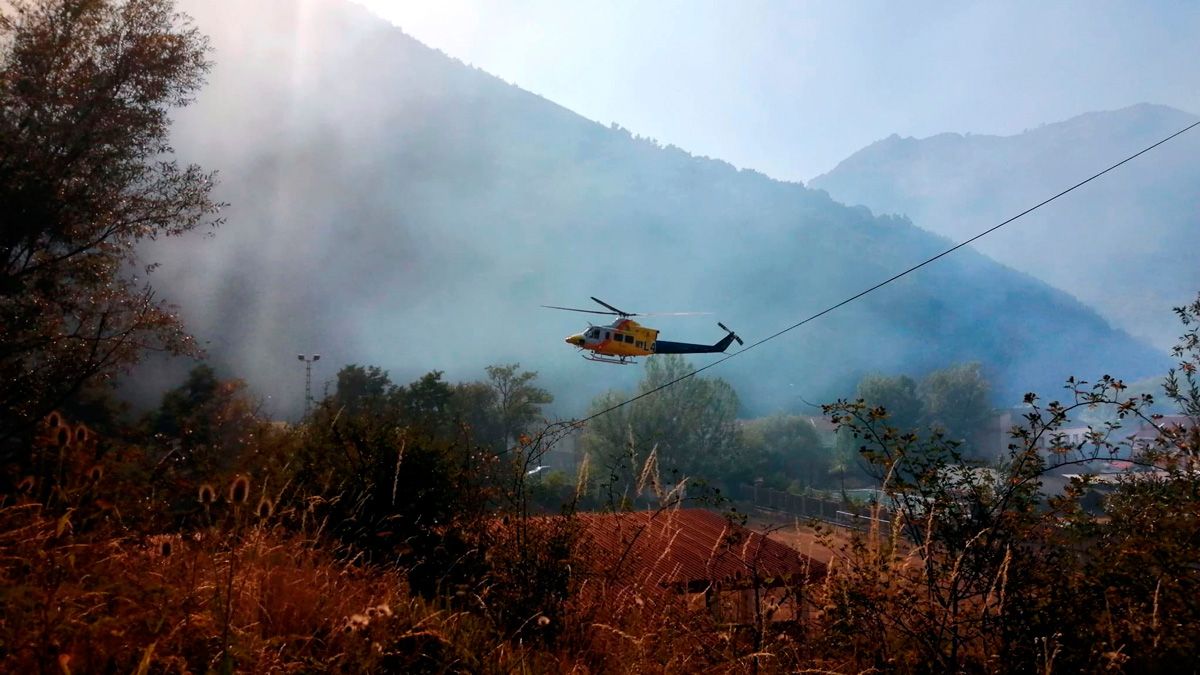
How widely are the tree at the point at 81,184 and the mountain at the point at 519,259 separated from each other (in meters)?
32.4

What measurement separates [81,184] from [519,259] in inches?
4029

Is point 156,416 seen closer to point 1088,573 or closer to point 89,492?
point 89,492

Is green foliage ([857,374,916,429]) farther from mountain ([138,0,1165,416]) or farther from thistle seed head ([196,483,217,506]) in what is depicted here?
thistle seed head ([196,483,217,506])

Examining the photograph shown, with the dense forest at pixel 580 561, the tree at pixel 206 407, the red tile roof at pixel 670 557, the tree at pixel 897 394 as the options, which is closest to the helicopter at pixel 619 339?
the dense forest at pixel 580 561

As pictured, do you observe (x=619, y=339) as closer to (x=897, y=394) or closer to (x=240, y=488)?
(x=240, y=488)

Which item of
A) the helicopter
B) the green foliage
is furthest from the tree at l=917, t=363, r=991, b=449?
the helicopter

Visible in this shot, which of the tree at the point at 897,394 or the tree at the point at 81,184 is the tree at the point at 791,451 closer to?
the tree at the point at 897,394

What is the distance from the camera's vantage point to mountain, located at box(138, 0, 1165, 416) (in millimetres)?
74188

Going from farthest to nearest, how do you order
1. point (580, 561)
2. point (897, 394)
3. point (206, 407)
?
point (897, 394) < point (206, 407) < point (580, 561)

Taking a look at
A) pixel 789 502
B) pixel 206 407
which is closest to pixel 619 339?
pixel 206 407

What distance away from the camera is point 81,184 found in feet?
38.5

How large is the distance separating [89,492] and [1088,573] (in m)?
5.08

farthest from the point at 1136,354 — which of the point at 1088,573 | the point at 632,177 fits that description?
the point at 1088,573

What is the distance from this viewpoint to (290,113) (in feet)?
367
